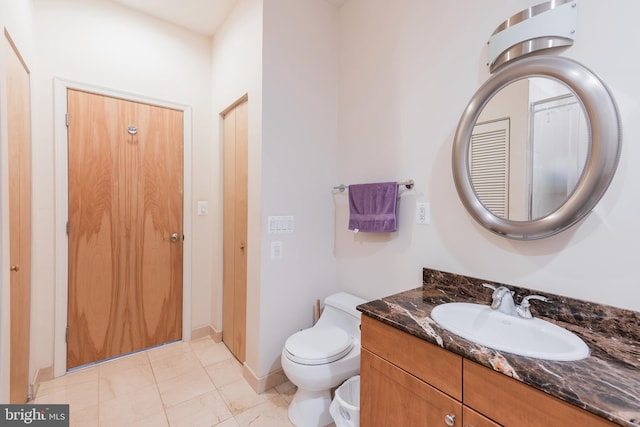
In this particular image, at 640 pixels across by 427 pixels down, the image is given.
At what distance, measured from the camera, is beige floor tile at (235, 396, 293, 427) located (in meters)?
1.61

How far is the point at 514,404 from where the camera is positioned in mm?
759

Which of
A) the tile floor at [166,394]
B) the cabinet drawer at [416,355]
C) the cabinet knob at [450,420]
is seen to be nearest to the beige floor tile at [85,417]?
the tile floor at [166,394]

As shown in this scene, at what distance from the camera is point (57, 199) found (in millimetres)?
1973

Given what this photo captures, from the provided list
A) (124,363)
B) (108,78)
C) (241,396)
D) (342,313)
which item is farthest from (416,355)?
(108,78)

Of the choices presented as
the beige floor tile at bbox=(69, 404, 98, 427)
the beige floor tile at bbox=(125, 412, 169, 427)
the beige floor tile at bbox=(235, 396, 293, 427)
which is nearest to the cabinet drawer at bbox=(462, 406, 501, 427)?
the beige floor tile at bbox=(235, 396, 293, 427)

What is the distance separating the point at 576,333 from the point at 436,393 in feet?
1.80

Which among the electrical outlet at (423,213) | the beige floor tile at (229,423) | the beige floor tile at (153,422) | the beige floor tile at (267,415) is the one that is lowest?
the beige floor tile at (267,415)

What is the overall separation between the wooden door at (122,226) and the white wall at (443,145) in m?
1.52

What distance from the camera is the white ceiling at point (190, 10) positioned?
7.09 feet

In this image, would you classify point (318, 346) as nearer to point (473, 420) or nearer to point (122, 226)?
point (473, 420)

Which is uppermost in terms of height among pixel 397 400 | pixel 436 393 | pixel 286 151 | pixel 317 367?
pixel 286 151

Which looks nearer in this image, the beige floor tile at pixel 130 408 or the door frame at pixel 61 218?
the beige floor tile at pixel 130 408

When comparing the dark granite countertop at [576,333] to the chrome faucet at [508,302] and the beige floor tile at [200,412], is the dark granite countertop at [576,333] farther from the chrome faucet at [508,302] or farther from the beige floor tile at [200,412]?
the beige floor tile at [200,412]

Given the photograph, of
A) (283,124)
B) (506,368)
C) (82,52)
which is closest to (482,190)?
(506,368)
